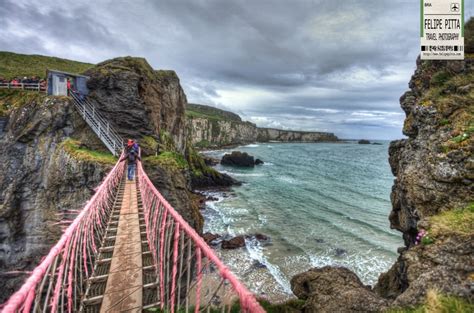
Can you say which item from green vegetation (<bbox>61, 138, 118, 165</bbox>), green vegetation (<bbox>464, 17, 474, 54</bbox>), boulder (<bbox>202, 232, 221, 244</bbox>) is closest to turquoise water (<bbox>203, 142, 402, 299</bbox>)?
boulder (<bbox>202, 232, 221, 244</bbox>)

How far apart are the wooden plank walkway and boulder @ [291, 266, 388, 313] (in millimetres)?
5781

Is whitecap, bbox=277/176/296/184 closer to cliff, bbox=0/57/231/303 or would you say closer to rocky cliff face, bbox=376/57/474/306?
cliff, bbox=0/57/231/303

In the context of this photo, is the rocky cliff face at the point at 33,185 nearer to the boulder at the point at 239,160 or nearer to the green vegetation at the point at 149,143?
the green vegetation at the point at 149,143

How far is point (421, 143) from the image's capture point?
945 cm

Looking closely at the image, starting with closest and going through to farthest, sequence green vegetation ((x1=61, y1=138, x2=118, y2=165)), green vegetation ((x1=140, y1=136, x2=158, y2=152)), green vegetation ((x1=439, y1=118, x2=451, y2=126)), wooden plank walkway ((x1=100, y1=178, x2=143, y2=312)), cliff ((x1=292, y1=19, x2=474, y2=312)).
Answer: wooden plank walkway ((x1=100, y1=178, x2=143, y2=312)) → cliff ((x1=292, y1=19, x2=474, y2=312)) → green vegetation ((x1=439, y1=118, x2=451, y2=126)) → green vegetation ((x1=61, y1=138, x2=118, y2=165)) → green vegetation ((x1=140, y1=136, x2=158, y2=152))

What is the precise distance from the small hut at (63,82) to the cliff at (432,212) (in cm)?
2152

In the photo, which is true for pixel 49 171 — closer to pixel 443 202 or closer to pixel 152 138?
pixel 152 138

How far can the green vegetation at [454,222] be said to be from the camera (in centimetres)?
625

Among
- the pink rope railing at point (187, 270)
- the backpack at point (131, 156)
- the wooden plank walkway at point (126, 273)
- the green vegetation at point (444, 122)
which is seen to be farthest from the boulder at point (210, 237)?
the green vegetation at point (444, 122)

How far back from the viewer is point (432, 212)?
828 centimetres

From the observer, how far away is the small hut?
728 inches

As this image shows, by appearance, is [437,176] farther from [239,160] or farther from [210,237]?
[239,160]

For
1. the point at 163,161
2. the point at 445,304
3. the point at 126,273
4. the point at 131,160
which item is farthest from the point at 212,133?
the point at 445,304

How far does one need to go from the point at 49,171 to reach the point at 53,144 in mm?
2067
